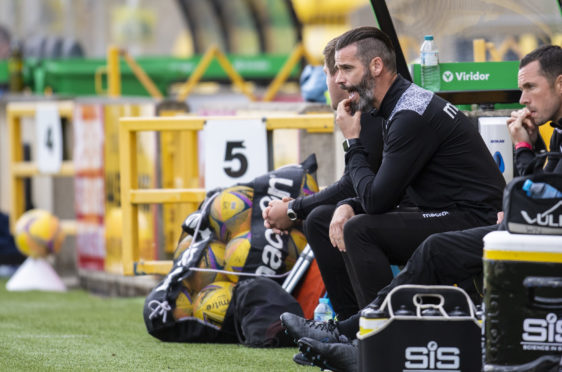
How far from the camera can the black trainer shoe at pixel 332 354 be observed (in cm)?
435

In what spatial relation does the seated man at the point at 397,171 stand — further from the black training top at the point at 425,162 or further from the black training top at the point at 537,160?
the black training top at the point at 537,160

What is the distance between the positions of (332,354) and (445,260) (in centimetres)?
55

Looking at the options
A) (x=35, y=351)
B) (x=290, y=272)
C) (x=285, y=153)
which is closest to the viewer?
(x=35, y=351)

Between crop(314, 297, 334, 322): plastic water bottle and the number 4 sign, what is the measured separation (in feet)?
16.4

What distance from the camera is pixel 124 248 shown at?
22.5ft

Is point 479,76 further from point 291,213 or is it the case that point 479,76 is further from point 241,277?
point 241,277

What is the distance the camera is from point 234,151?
6.66 metres

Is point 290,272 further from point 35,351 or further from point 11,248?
point 11,248

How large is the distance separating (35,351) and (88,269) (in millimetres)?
4217

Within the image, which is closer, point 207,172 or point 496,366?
point 496,366

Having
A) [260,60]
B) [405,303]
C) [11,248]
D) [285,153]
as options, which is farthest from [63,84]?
[405,303]

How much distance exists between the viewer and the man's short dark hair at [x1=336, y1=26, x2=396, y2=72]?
15.3 feet

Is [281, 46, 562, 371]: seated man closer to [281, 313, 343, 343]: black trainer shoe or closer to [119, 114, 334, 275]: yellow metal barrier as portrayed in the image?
[281, 313, 343, 343]: black trainer shoe

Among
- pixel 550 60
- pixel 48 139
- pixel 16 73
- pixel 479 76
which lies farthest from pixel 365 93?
pixel 16 73
